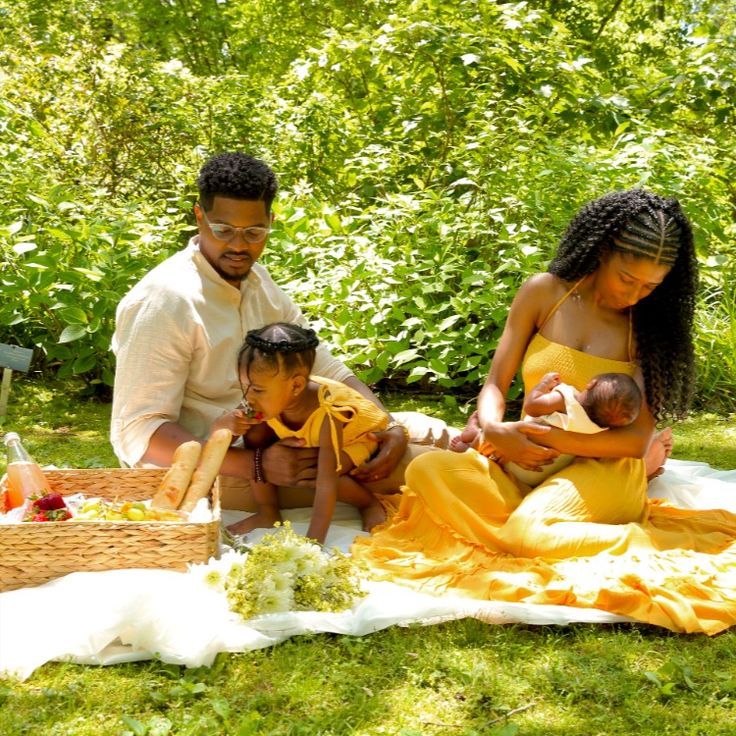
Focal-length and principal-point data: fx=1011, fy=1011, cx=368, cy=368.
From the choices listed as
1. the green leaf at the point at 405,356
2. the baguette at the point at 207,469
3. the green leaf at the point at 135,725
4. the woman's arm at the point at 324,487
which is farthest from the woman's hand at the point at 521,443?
the green leaf at the point at 405,356

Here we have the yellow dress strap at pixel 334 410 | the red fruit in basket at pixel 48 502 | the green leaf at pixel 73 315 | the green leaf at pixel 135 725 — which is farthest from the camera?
the green leaf at pixel 73 315

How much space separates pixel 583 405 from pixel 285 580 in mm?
1279

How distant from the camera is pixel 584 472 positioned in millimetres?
3670

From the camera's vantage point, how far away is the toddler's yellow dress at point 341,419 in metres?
3.82

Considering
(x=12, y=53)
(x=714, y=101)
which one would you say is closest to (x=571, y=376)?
(x=714, y=101)

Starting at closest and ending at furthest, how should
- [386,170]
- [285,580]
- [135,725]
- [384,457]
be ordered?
[135,725] < [285,580] < [384,457] < [386,170]

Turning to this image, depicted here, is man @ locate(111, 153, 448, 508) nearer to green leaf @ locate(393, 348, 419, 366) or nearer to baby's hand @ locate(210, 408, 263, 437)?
baby's hand @ locate(210, 408, 263, 437)

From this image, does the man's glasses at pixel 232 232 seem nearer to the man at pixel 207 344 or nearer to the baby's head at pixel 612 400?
the man at pixel 207 344

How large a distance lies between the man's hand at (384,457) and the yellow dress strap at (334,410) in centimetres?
20

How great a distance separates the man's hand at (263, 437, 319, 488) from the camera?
155 inches

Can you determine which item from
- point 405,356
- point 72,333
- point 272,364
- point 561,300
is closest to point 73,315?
point 72,333

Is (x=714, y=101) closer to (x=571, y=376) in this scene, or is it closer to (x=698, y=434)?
(x=698, y=434)

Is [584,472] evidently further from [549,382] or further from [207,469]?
[207,469]

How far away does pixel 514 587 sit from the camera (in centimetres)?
323
